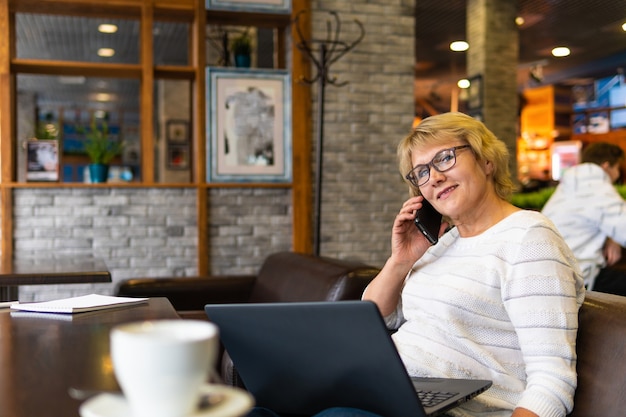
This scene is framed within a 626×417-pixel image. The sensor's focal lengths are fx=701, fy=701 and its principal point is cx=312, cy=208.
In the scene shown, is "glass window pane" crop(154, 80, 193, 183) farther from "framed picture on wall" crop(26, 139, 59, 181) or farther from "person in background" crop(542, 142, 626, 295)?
"person in background" crop(542, 142, 626, 295)

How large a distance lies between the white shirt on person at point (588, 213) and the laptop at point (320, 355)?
305cm

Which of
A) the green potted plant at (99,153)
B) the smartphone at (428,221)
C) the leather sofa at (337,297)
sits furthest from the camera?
the green potted plant at (99,153)

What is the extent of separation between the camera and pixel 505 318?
1562 mm

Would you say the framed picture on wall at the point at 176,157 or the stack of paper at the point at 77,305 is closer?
the stack of paper at the point at 77,305

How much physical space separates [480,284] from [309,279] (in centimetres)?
128

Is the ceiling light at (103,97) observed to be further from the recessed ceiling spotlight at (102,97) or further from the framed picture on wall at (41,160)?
the framed picture on wall at (41,160)

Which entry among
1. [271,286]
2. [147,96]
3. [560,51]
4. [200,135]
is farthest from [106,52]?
[271,286]

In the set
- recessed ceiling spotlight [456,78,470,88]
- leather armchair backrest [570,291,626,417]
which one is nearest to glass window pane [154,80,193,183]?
recessed ceiling spotlight [456,78,470,88]

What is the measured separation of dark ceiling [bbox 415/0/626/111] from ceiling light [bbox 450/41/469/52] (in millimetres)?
101

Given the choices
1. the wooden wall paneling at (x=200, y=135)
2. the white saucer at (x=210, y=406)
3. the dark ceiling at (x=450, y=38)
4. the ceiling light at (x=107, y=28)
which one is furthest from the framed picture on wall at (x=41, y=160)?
the ceiling light at (x=107, y=28)

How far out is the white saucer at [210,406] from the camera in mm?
513

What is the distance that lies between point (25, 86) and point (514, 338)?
13.3 meters

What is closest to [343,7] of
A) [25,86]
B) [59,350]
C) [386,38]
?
[386,38]

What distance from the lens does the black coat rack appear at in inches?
175
